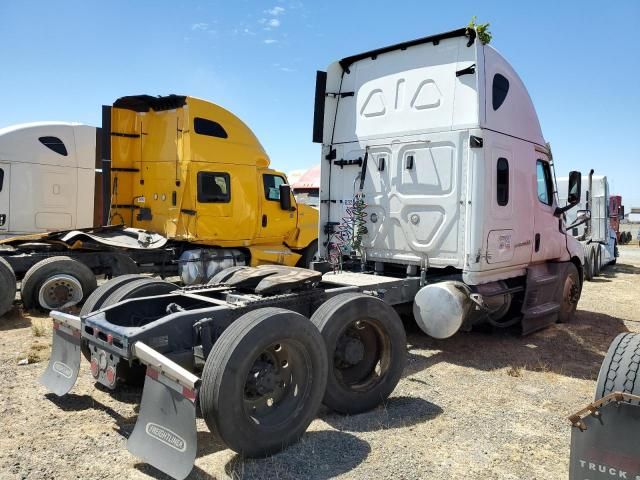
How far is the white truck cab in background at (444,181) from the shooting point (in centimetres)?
565

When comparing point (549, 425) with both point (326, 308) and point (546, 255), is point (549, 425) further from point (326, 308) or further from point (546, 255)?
point (546, 255)

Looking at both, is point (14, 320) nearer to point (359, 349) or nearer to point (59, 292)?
point (59, 292)

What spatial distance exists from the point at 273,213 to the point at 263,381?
24.5 ft

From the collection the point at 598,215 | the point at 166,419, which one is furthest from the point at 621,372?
the point at 598,215

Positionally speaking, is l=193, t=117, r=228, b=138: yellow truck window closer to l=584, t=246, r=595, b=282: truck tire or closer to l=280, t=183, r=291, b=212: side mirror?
l=280, t=183, r=291, b=212: side mirror

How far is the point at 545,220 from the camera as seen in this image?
697 cm

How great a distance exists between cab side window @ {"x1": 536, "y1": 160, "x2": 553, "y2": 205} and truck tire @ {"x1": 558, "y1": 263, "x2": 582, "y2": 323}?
3.97 ft

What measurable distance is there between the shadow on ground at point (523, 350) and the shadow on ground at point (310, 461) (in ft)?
5.79

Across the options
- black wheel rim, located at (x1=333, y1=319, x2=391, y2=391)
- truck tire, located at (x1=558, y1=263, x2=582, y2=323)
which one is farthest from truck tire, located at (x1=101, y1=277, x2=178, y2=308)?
truck tire, located at (x1=558, y1=263, x2=582, y2=323)

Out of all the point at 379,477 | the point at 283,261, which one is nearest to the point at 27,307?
the point at 283,261

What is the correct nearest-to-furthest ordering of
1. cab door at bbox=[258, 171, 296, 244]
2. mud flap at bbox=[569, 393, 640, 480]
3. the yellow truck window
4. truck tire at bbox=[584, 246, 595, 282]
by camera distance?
mud flap at bbox=[569, 393, 640, 480], the yellow truck window, cab door at bbox=[258, 171, 296, 244], truck tire at bbox=[584, 246, 595, 282]

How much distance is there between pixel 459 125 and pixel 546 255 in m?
2.50

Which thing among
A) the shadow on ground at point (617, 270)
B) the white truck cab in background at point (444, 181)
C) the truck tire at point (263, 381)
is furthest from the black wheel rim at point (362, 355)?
the shadow on ground at point (617, 270)

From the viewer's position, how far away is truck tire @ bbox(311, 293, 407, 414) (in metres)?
3.99
